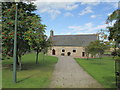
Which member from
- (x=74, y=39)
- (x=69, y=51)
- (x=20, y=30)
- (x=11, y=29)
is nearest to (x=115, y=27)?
(x=20, y=30)

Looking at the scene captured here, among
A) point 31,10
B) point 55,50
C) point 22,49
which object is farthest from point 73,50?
point 22,49

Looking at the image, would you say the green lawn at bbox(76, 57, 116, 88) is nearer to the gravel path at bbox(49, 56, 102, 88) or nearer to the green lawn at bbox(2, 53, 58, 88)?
the gravel path at bbox(49, 56, 102, 88)

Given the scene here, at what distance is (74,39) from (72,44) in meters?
2.88

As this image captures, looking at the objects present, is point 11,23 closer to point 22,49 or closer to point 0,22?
point 0,22

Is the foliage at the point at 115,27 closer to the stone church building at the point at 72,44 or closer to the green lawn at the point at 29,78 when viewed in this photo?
the green lawn at the point at 29,78

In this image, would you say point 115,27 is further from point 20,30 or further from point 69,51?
point 69,51

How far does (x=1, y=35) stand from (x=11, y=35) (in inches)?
39.2

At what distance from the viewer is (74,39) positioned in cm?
4903

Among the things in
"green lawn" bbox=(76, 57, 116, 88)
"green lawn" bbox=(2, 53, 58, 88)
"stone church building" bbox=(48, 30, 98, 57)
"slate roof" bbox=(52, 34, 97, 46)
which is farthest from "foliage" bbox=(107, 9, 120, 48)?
"slate roof" bbox=(52, 34, 97, 46)

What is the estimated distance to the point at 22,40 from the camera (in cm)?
1126

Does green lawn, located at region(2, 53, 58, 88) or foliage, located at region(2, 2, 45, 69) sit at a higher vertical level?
foliage, located at region(2, 2, 45, 69)

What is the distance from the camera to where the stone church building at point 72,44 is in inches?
1808

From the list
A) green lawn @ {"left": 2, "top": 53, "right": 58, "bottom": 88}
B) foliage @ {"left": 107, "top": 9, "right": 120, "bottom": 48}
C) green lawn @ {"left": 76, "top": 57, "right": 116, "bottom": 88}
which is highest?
foliage @ {"left": 107, "top": 9, "right": 120, "bottom": 48}

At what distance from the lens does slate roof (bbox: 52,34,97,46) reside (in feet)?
153
